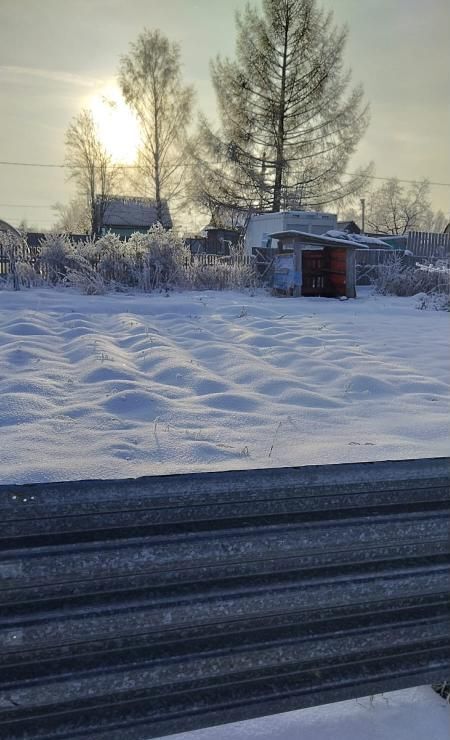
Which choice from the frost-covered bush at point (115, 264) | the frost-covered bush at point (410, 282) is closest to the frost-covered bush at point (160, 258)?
the frost-covered bush at point (115, 264)

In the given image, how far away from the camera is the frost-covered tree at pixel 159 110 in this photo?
26031 mm

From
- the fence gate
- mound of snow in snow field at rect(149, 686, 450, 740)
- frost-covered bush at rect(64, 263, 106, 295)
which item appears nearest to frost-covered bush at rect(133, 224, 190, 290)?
frost-covered bush at rect(64, 263, 106, 295)

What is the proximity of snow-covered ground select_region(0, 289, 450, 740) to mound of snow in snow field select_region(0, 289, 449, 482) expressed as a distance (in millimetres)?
12

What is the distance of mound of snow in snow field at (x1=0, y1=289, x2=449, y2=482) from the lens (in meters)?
2.20

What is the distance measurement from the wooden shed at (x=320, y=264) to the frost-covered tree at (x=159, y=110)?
17.5m

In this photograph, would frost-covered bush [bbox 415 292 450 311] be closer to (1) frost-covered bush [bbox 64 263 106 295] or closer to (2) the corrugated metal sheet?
(1) frost-covered bush [bbox 64 263 106 295]

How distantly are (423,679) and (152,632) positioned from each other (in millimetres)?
706

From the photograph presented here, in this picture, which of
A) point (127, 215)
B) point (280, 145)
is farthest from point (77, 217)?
point (280, 145)

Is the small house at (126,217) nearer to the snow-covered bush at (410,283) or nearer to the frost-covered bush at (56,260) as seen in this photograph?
the frost-covered bush at (56,260)

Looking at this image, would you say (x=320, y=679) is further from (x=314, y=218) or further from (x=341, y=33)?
(x=341, y=33)

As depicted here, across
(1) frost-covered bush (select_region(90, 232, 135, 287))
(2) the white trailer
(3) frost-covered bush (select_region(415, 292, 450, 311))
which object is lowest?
(3) frost-covered bush (select_region(415, 292, 450, 311))

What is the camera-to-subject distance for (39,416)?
2676 mm

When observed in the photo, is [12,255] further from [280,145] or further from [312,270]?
[280,145]

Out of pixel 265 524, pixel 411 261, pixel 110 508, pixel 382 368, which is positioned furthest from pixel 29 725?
pixel 411 261
